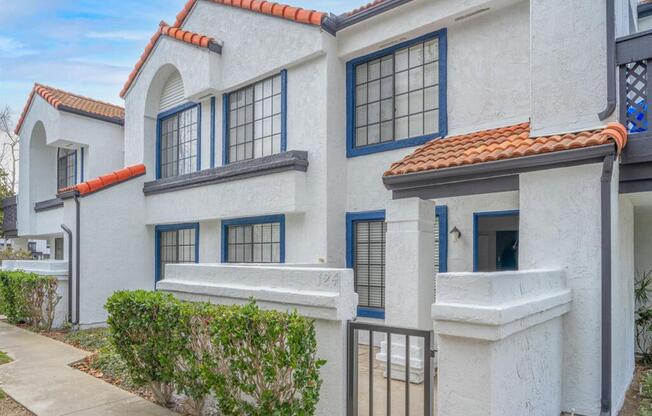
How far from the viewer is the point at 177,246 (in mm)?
14477

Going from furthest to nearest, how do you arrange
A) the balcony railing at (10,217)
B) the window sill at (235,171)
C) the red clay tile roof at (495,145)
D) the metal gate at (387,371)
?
the balcony railing at (10,217)
the window sill at (235,171)
the red clay tile roof at (495,145)
the metal gate at (387,371)

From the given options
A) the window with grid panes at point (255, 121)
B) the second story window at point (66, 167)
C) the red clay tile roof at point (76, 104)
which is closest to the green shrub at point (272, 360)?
the window with grid panes at point (255, 121)

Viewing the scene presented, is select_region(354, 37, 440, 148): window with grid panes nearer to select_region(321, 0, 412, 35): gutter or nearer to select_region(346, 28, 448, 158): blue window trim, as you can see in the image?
select_region(346, 28, 448, 158): blue window trim

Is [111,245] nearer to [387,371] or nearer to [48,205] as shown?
[48,205]

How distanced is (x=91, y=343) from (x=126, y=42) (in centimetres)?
1215

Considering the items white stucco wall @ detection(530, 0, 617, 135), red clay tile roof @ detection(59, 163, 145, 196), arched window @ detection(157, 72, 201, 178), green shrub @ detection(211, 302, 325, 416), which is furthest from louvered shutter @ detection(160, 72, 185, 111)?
green shrub @ detection(211, 302, 325, 416)

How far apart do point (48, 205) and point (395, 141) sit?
1458 centimetres

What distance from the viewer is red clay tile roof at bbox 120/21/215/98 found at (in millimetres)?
12477

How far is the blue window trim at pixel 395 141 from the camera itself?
29.6 feet

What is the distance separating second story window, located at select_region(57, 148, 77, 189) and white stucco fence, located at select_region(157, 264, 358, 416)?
15.1 meters

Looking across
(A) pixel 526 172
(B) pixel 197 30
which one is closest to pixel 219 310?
(A) pixel 526 172

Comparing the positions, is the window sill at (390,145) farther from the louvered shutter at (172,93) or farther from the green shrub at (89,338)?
the louvered shutter at (172,93)

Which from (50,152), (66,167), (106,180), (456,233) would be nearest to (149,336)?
(456,233)

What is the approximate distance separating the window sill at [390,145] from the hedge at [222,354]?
5243 mm
